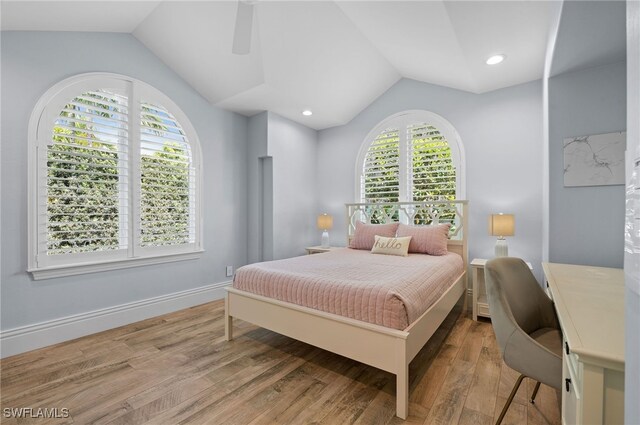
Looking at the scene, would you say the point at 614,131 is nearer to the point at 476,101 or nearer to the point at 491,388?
the point at 476,101

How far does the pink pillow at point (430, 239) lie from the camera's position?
3170 mm

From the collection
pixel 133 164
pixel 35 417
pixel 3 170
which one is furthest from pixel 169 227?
pixel 35 417

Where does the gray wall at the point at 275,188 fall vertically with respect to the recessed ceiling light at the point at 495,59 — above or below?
below

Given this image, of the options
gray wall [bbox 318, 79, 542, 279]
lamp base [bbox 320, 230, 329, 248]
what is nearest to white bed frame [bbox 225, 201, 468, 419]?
gray wall [bbox 318, 79, 542, 279]

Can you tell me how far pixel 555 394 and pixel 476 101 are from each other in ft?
10.1

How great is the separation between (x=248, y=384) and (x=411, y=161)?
128 inches

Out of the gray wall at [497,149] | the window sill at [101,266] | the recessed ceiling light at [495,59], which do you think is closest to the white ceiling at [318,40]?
the recessed ceiling light at [495,59]

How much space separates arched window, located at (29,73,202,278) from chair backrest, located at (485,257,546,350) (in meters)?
3.25

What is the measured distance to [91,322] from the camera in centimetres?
272

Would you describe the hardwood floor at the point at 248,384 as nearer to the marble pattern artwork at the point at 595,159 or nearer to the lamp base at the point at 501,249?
the lamp base at the point at 501,249

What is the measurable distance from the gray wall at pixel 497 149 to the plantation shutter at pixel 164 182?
2892mm

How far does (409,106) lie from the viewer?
3965 millimetres

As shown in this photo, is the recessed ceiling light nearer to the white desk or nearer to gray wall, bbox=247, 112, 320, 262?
the white desk

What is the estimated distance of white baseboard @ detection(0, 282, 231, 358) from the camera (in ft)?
7.61
